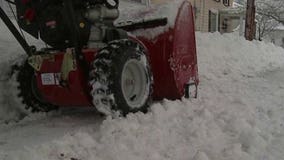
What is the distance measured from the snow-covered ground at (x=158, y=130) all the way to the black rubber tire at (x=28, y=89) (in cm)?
10

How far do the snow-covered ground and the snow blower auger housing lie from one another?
8.8 inches

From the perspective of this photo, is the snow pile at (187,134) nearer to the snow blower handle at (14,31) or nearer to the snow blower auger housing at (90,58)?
the snow blower auger housing at (90,58)

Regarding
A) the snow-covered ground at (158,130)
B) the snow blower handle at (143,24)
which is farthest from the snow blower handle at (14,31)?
the snow blower handle at (143,24)

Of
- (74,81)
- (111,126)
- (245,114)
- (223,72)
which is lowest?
(223,72)

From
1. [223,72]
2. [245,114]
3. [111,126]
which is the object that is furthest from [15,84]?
[223,72]

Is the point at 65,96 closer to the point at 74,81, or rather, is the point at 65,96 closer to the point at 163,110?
the point at 74,81

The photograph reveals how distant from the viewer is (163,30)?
5.71m

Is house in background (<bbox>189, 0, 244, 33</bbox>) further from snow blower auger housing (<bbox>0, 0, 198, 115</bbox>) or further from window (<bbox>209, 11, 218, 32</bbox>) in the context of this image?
snow blower auger housing (<bbox>0, 0, 198, 115</bbox>)

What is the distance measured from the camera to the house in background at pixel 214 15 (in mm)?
23853

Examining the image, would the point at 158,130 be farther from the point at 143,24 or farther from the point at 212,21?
the point at 212,21

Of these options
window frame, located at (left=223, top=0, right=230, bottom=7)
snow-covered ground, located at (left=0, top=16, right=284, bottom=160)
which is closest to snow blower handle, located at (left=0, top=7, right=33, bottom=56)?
snow-covered ground, located at (left=0, top=16, right=284, bottom=160)

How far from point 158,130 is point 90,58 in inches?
42.3

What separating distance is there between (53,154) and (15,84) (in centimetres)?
193

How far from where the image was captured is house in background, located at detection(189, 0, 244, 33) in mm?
23853
